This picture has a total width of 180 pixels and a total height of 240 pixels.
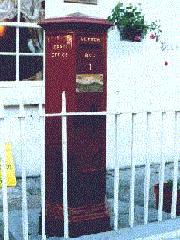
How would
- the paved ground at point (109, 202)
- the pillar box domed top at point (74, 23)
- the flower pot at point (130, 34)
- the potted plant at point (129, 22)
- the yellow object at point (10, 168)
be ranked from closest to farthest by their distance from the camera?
the pillar box domed top at point (74, 23), the paved ground at point (109, 202), the yellow object at point (10, 168), the potted plant at point (129, 22), the flower pot at point (130, 34)

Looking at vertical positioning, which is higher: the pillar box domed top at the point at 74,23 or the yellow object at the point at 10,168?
the pillar box domed top at the point at 74,23

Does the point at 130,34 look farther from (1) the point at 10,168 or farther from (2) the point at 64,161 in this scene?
(2) the point at 64,161

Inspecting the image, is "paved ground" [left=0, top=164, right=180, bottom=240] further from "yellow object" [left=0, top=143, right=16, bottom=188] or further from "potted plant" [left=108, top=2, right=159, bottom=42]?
"potted plant" [left=108, top=2, right=159, bottom=42]

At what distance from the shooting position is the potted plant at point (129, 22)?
275 inches

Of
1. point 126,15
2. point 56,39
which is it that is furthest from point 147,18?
point 56,39

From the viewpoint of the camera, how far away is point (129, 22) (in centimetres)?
700

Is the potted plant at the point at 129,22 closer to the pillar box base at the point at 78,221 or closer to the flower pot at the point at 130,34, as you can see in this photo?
the flower pot at the point at 130,34

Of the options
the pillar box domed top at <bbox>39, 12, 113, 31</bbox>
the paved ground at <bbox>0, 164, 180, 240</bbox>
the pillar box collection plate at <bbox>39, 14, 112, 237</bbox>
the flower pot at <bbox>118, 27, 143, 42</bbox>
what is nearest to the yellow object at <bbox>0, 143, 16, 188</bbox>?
the paved ground at <bbox>0, 164, 180, 240</bbox>

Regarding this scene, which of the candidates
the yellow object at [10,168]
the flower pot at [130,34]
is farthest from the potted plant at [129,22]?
the yellow object at [10,168]

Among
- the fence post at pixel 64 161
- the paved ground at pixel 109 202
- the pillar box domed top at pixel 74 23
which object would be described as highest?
the pillar box domed top at pixel 74 23

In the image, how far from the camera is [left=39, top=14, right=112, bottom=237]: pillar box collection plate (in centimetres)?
423

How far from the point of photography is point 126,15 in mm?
6996

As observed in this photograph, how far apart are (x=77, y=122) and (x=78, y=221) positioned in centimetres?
89

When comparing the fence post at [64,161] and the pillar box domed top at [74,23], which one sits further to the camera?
the pillar box domed top at [74,23]
